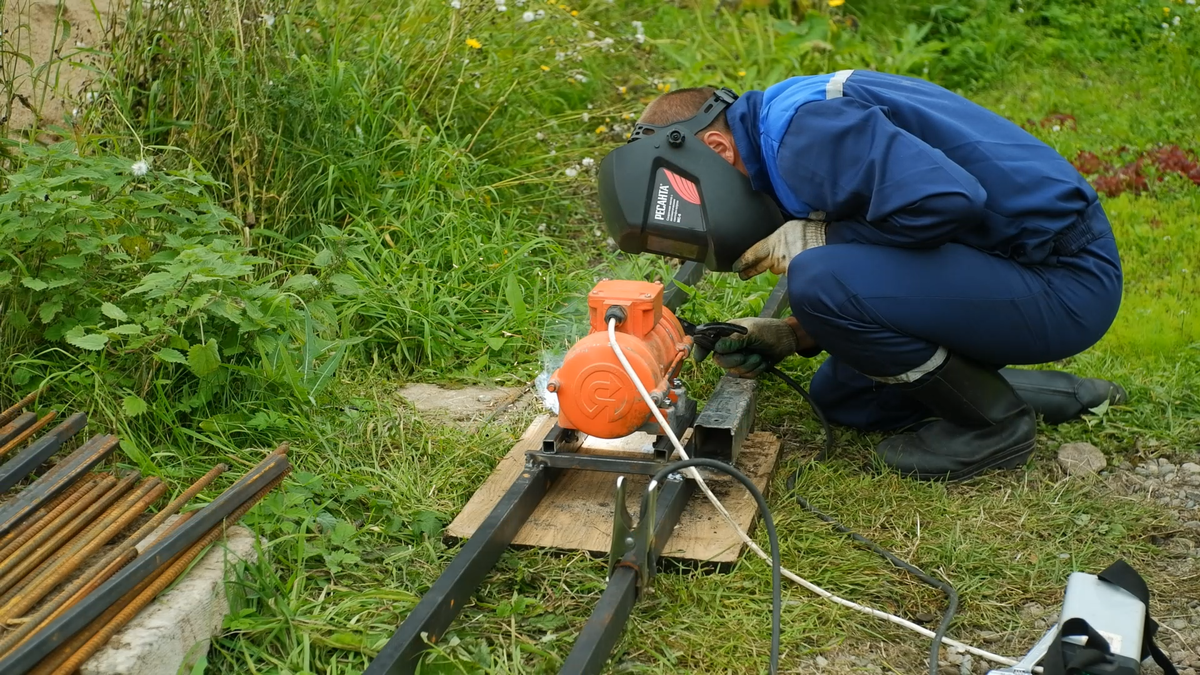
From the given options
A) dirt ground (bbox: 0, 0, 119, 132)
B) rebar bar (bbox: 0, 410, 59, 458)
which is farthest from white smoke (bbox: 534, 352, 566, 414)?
dirt ground (bbox: 0, 0, 119, 132)

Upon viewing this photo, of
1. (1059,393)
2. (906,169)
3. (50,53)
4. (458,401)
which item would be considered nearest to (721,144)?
(906,169)

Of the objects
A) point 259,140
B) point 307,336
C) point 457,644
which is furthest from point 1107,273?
point 259,140

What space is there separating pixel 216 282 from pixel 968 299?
87.4 inches

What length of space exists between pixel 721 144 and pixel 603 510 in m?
1.07

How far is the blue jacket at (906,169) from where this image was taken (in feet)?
9.50

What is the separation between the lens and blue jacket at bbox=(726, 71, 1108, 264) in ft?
9.50

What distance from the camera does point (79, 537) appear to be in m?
2.71

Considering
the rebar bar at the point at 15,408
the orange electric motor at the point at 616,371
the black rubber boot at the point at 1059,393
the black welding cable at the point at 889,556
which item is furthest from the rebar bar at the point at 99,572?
the black rubber boot at the point at 1059,393

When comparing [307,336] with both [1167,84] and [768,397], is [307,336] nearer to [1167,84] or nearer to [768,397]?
[768,397]

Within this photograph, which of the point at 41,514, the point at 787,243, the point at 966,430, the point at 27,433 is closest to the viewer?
the point at 41,514

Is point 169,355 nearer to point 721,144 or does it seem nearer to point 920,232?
point 721,144

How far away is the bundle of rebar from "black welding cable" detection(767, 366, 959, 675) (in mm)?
1480

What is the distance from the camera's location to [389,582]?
286 cm

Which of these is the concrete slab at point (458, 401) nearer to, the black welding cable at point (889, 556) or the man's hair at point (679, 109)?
the black welding cable at point (889, 556)
